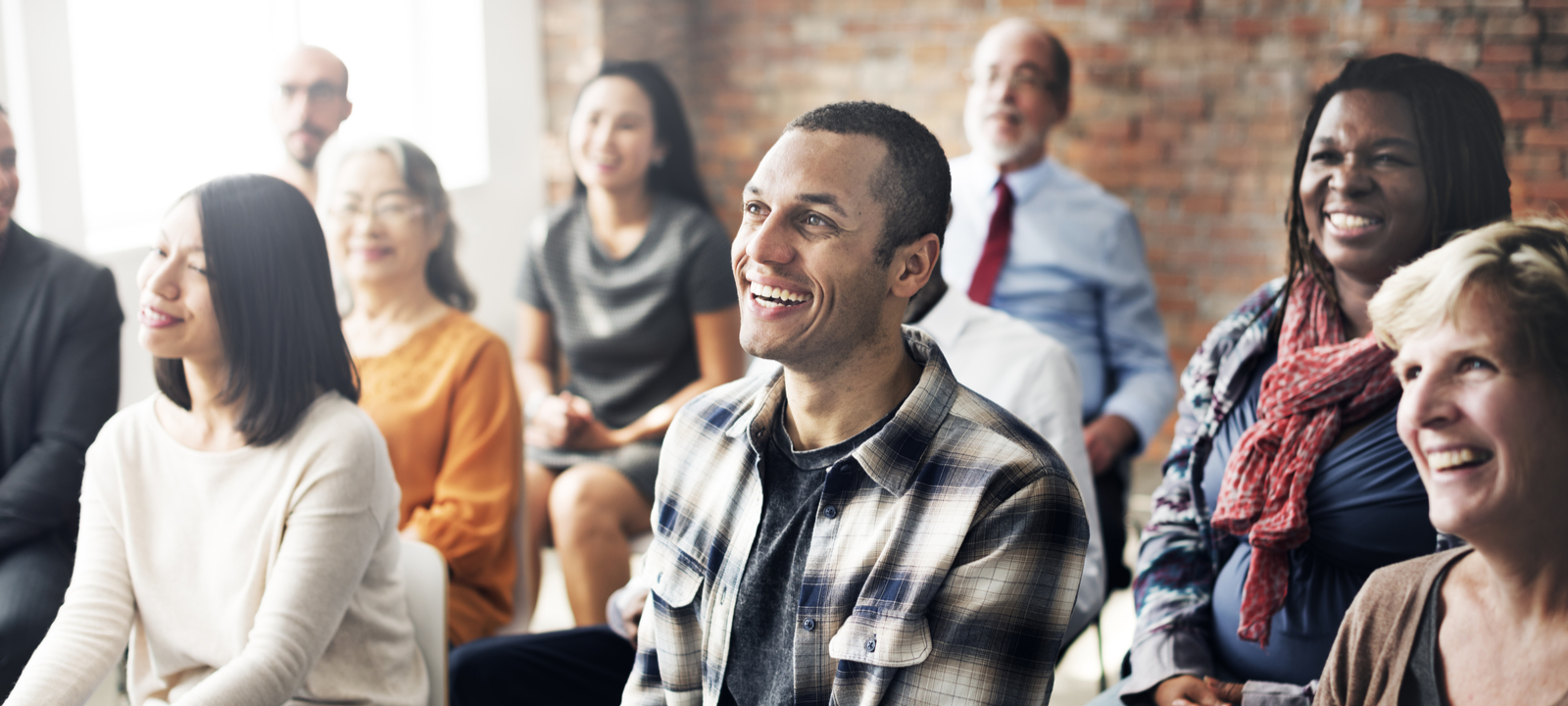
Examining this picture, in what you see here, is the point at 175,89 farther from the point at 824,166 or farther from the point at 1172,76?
the point at 1172,76

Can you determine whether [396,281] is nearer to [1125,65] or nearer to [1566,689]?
[1566,689]

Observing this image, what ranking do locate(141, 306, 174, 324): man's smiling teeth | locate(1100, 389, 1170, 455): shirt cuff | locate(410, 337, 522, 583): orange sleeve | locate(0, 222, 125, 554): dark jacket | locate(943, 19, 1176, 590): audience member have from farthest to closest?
locate(943, 19, 1176, 590): audience member < locate(1100, 389, 1170, 455): shirt cuff < locate(410, 337, 522, 583): orange sleeve < locate(0, 222, 125, 554): dark jacket < locate(141, 306, 174, 324): man's smiling teeth

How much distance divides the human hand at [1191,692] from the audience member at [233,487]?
1056mm

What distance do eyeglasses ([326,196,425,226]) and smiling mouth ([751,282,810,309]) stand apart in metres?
1.25

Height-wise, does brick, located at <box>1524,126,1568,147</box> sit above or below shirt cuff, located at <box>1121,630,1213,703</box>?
above

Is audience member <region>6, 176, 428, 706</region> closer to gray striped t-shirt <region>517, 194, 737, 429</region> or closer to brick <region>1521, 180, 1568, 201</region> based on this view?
gray striped t-shirt <region>517, 194, 737, 429</region>

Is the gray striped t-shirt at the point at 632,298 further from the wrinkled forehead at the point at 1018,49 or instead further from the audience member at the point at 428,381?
the wrinkled forehead at the point at 1018,49

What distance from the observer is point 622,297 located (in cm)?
292

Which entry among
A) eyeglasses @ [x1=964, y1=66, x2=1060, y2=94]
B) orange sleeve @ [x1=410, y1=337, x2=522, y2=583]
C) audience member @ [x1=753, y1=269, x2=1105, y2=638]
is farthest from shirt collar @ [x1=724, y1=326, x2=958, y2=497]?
eyeglasses @ [x1=964, y1=66, x2=1060, y2=94]

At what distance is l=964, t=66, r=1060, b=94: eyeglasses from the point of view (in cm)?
311

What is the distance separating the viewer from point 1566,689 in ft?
3.49

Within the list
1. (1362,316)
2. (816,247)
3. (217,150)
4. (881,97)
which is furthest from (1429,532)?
(881,97)

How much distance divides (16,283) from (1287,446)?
199cm

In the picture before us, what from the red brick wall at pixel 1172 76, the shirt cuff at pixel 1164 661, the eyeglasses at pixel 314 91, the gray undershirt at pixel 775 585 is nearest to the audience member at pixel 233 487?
the gray undershirt at pixel 775 585
